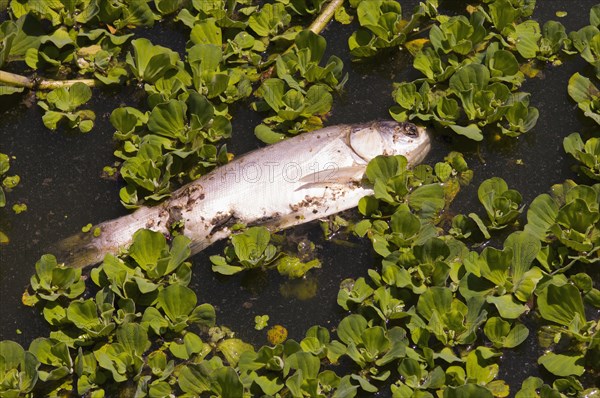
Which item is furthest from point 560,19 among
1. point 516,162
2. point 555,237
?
point 555,237

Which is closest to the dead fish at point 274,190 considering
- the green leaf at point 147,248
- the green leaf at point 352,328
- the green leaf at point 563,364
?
the green leaf at point 147,248

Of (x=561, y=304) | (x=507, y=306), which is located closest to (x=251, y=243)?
(x=507, y=306)

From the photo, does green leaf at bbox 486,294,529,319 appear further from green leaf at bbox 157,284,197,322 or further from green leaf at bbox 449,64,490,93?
green leaf at bbox 157,284,197,322

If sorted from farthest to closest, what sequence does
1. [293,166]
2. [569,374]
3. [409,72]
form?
1. [409,72]
2. [293,166]
3. [569,374]

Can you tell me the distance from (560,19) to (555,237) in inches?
58.0

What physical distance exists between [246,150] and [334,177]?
483 millimetres

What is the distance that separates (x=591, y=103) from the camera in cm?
459

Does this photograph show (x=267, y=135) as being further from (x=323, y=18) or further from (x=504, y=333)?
(x=504, y=333)

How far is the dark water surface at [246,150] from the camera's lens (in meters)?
4.06

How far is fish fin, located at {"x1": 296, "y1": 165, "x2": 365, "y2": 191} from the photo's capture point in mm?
4414

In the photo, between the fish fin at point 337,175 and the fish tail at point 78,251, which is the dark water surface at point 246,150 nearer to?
the fish tail at point 78,251

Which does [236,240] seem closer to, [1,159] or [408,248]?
[408,248]

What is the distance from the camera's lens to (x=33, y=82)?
189 inches

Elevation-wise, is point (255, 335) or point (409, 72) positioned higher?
point (409, 72)
